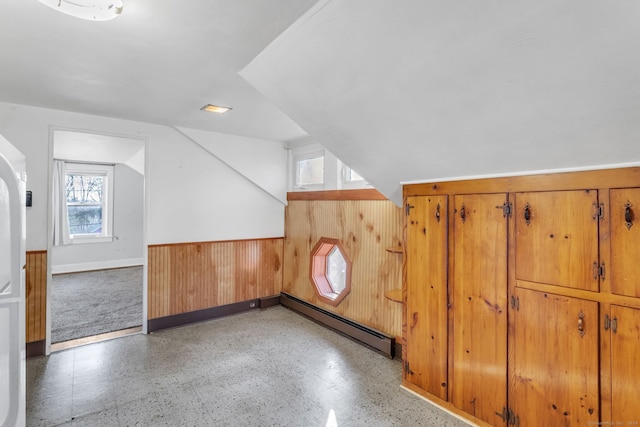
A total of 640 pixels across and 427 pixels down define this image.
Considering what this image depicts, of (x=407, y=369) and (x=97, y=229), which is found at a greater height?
(x=97, y=229)

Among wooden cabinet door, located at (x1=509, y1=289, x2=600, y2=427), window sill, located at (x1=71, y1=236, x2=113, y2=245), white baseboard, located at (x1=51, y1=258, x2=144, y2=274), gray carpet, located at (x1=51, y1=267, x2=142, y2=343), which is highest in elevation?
window sill, located at (x1=71, y1=236, x2=113, y2=245)

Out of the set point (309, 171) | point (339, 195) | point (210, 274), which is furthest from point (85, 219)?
point (339, 195)

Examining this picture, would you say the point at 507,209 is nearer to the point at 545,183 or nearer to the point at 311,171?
the point at 545,183

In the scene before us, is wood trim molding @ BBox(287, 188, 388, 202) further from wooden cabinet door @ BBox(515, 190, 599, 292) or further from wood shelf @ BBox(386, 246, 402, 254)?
wooden cabinet door @ BBox(515, 190, 599, 292)

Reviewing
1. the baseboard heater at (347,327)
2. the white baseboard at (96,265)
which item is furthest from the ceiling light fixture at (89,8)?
the white baseboard at (96,265)

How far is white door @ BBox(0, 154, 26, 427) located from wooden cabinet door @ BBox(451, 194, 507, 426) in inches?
93.8

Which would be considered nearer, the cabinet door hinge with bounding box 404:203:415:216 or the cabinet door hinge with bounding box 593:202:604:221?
the cabinet door hinge with bounding box 593:202:604:221

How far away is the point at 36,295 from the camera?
2.93 meters

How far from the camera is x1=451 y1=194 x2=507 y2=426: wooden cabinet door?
1.91 m

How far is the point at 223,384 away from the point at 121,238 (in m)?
5.62

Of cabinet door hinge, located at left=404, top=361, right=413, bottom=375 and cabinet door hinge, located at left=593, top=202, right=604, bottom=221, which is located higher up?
cabinet door hinge, located at left=593, top=202, right=604, bottom=221

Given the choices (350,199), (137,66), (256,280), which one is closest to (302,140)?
(350,199)

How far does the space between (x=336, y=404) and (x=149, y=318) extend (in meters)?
2.40

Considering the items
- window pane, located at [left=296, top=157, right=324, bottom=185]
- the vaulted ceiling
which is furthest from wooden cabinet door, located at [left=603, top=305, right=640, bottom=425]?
window pane, located at [left=296, top=157, right=324, bottom=185]
